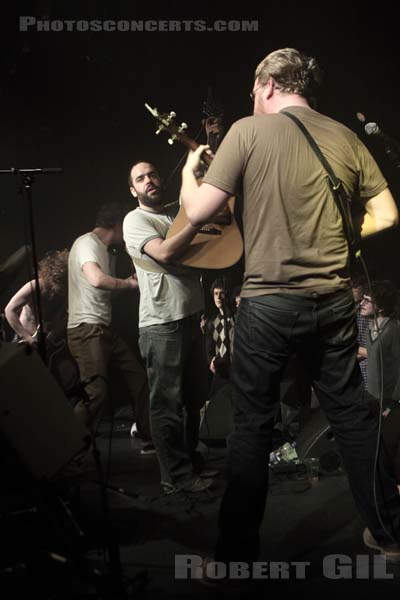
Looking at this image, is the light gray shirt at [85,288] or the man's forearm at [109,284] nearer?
the man's forearm at [109,284]

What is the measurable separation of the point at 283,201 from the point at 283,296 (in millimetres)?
346

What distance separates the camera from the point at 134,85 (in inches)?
228

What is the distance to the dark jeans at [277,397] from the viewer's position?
7.24 ft

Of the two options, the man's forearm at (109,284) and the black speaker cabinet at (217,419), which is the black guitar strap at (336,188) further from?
the black speaker cabinet at (217,419)

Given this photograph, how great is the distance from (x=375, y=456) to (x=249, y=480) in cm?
49

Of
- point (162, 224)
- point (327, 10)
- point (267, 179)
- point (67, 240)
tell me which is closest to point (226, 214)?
point (162, 224)

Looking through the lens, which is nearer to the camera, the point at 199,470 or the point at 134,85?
the point at 199,470

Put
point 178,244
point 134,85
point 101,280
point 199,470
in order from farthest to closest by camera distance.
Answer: point 134,85, point 101,280, point 199,470, point 178,244

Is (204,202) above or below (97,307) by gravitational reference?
above

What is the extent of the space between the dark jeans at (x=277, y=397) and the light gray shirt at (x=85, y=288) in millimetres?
2279

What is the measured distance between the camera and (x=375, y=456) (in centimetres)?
228

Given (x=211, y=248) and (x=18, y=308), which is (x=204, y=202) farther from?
(x=18, y=308)

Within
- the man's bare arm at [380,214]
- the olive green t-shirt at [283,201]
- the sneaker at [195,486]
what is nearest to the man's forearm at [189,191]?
the olive green t-shirt at [283,201]

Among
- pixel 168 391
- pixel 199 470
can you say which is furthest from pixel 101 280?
pixel 199 470
